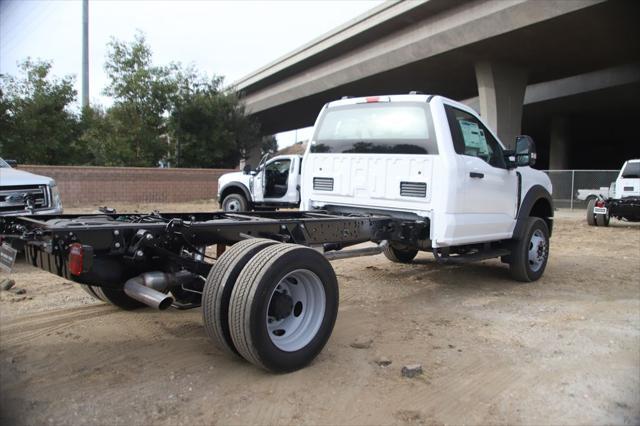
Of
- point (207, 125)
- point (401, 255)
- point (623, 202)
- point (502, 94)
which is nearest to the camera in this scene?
point (401, 255)

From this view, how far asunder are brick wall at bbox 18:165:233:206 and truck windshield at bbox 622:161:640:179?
17292mm

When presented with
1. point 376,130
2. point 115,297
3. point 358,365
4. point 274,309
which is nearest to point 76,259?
point 274,309

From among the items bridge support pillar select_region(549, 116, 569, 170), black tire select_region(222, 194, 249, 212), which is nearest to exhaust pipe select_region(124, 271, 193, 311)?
black tire select_region(222, 194, 249, 212)

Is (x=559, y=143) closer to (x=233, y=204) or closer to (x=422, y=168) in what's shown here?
(x=233, y=204)

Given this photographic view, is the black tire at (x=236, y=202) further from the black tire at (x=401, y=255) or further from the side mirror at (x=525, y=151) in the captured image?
the side mirror at (x=525, y=151)

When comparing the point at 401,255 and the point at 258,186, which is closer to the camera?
the point at 401,255

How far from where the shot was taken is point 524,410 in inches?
134

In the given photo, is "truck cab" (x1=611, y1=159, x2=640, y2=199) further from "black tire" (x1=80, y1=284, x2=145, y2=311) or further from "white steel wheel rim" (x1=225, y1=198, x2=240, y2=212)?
"black tire" (x1=80, y1=284, x2=145, y2=311)

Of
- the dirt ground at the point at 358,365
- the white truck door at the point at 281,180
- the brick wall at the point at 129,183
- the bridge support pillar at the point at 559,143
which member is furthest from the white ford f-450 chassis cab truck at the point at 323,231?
the bridge support pillar at the point at 559,143

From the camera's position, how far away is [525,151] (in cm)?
659

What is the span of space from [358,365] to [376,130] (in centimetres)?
314

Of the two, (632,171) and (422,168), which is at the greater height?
(632,171)

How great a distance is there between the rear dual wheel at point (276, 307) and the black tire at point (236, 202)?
11.4m

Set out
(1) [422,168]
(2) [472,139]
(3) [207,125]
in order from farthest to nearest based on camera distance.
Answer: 1. (3) [207,125]
2. (2) [472,139]
3. (1) [422,168]
